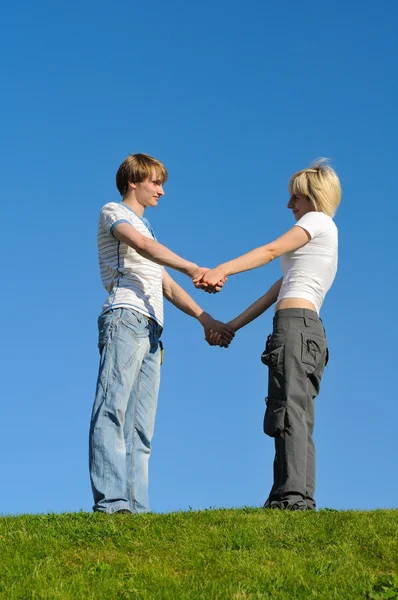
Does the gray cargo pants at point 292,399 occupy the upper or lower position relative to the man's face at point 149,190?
lower

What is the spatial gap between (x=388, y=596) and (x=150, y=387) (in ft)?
11.1

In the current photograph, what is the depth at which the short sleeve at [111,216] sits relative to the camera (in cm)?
814

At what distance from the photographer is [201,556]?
6.28m

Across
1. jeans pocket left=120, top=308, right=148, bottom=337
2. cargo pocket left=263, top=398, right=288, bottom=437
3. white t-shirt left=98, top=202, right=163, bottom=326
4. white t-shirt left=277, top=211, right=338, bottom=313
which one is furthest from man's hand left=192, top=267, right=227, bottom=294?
cargo pocket left=263, top=398, right=288, bottom=437

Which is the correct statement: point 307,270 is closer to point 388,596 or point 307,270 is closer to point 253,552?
point 253,552

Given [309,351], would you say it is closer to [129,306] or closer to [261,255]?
[261,255]

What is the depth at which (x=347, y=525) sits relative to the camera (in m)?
7.09

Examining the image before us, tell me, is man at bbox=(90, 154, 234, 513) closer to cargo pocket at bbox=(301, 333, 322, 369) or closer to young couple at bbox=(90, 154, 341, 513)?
young couple at bbox=(90, 154, 341, 513)

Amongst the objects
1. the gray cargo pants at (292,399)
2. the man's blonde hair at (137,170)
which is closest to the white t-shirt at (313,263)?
the gray cargo pants at (292,399)

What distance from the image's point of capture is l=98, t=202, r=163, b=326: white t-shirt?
802 centimetres

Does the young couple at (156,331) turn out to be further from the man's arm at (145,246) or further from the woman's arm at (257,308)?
the woman's arm at (257,308)

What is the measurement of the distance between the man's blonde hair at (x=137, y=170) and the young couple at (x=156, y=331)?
0.03 feet

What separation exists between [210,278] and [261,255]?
556 millimetres

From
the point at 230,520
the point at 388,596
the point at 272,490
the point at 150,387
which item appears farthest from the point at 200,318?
the point at 388,596
